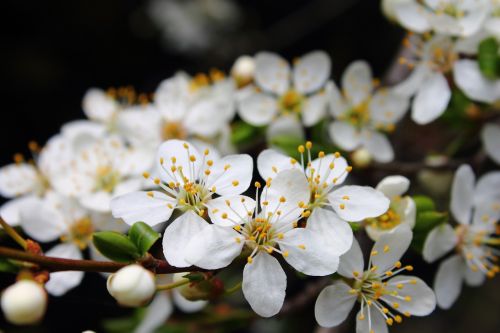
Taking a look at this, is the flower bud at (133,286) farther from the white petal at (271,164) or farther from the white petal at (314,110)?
the white petal at (314,110)

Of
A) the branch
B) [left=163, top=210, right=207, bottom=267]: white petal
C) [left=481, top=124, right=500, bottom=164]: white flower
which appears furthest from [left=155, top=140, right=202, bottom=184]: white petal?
[left=481, top=124, right=500, bottom=164]: white flower

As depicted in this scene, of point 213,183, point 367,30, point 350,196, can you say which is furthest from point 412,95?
point 367,30

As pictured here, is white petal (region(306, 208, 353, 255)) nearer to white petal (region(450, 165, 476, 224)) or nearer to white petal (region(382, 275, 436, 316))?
white petal (region(382, 275, 436, 316))

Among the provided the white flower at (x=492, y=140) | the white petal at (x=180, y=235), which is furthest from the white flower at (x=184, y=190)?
the white flower at (x=492, y=140)

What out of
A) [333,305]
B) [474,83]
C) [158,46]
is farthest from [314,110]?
[158,46]

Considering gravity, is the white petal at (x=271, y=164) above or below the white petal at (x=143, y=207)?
below

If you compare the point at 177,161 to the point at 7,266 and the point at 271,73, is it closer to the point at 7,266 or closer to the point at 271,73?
the point at 7,266

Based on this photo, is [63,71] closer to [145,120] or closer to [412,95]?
[145,120]

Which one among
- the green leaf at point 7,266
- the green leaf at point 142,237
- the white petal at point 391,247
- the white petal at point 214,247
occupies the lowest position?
the white petal at point 391,247
